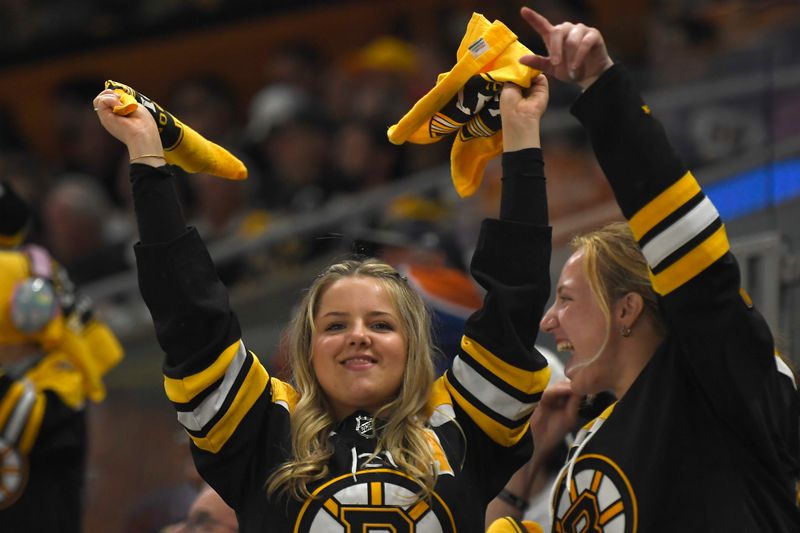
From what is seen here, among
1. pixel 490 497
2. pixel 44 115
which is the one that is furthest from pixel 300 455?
pixel 44 115

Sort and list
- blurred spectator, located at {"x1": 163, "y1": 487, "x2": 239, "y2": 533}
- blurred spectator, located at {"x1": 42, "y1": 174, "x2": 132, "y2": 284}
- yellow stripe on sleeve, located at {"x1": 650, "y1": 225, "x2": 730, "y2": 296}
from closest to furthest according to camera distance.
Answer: yellow stripe on sleeve, located at {"x1": 650, "y1": 225, "x2": 730, "y2": 296}
blurred spectator, located at {"x1": 163, "y1": 487, "x2": 239, "y2": 533}
blurred spectator, located at {"x1": 42, "y1": 174, "x2": 132, "y2": 284}

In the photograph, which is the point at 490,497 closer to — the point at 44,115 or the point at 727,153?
the point at 727,153

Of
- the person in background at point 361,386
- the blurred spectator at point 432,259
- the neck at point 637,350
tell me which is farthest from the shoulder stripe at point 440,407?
the neck at point 637,350

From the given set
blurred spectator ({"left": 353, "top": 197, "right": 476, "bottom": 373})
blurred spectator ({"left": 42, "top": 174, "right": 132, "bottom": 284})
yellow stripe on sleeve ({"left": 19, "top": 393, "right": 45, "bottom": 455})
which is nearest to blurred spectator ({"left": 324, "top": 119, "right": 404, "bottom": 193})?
blurred spectator ({"left": 353, "top": 197, "right": 476, "bottom": 373})

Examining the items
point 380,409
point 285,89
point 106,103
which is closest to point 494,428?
A: point 380,409

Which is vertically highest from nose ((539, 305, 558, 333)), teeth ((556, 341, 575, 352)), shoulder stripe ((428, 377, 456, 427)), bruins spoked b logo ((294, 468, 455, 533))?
nose ((539, 305, 558, 333))

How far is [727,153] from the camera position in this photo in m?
3.57

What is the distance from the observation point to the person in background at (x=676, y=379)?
2123 mm

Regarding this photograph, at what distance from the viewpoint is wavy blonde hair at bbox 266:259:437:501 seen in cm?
220

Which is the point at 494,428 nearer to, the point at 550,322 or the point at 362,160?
the point at 550,322

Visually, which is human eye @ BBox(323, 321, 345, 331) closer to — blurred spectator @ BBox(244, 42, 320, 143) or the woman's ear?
the woman's ear

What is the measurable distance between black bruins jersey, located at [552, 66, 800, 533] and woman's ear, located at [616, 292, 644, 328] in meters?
0.10

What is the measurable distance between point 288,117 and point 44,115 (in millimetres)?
2491

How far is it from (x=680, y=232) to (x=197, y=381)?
2.67 ft
